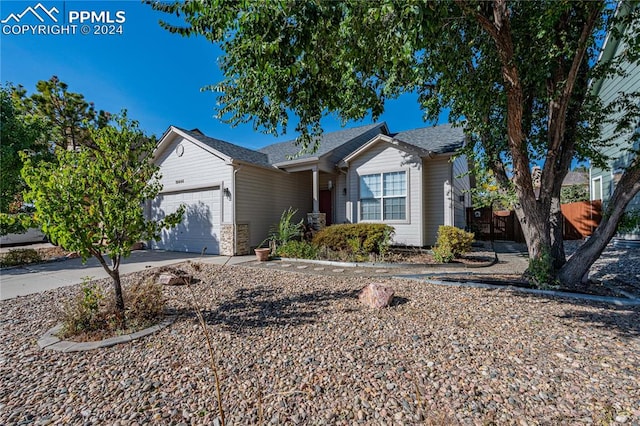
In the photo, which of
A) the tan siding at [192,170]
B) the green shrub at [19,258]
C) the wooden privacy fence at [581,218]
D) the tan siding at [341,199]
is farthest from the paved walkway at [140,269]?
the wooden privacy fence at [581,218]

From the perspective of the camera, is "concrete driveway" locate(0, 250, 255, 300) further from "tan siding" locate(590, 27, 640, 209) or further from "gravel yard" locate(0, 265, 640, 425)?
"tan siding" locate(590, 27, 640, 209)

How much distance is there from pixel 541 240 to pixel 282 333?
506 cm

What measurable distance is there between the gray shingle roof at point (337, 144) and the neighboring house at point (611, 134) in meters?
8.41

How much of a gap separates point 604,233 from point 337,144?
356 inches

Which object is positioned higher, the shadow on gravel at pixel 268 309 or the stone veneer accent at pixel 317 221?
the stone veneer accent at pixel 317 221

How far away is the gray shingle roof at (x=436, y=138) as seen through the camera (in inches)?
364

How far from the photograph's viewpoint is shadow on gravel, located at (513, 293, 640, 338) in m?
3.30

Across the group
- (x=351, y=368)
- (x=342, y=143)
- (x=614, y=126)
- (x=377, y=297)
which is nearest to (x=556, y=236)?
(x=377, y=297)

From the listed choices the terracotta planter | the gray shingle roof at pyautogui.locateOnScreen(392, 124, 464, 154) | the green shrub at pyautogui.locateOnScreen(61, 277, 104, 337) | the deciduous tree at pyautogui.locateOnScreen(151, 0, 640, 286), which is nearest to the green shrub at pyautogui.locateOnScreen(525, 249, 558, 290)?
the deciduous tree at pyautogui.locateOnScreen(151, 0, 640, 286)

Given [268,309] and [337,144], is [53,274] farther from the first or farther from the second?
[337,144]

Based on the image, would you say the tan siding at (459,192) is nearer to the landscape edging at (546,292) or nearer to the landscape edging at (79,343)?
the landscape edging at (546,292)

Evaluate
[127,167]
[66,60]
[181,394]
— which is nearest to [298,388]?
[181,394]

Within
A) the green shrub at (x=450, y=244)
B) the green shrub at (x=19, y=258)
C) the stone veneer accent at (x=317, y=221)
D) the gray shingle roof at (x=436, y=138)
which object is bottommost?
the green shrub at (x=19, y=258)

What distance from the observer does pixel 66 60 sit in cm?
694
